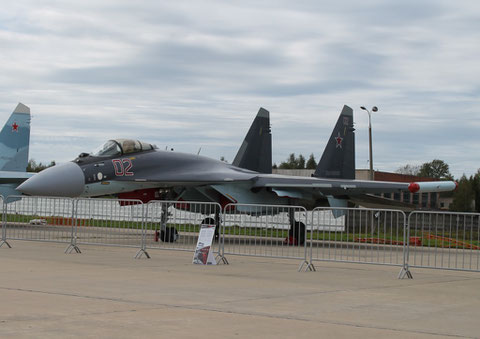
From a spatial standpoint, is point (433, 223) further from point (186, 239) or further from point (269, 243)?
point (186, 239)

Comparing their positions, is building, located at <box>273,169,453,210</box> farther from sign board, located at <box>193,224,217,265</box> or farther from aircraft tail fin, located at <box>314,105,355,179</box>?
sign board, located at <box>193,224,217,265</box>

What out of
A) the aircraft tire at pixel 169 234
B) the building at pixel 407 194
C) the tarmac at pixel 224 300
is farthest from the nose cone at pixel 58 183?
the building at pixel 407 194

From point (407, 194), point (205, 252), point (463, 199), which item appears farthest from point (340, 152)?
point (463, 199)

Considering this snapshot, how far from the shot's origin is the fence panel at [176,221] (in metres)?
14.1

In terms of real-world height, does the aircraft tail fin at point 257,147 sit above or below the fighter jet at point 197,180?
above

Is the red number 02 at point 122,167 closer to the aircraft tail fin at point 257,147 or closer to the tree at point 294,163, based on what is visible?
the aircraft tail fin at point 257,147

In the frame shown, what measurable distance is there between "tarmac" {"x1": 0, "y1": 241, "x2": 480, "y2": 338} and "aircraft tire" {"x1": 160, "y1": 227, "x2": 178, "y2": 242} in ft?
11.4

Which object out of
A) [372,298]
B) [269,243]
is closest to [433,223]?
[269,243]

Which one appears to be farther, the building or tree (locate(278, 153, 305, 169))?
tree (locate(278, 153, 305, 169))

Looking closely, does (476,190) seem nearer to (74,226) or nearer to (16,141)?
(16,141)

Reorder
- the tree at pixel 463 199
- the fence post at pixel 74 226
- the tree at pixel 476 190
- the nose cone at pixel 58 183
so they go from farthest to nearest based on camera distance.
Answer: the tree at pixel 476 190
the tree at pixel 463 199
the nose cone at pixel 58 183
the fence post at pixel 74 226

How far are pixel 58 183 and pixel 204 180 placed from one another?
13.0ft

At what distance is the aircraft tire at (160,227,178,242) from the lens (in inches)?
616

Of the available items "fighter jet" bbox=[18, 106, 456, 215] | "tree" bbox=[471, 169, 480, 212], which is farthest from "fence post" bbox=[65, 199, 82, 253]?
"tree" bbox=[471, 169, 480, 212]
